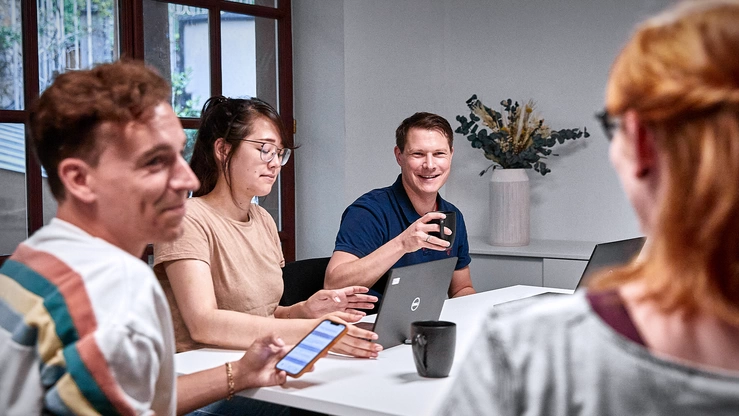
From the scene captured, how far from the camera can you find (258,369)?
1.61 m

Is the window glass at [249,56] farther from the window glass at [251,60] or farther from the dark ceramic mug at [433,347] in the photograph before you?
the dark ceramic mug at [433,347]

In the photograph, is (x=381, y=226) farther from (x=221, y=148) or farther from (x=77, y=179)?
(x=77, y=179)

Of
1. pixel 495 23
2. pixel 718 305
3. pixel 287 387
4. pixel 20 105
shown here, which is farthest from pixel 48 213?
pixel 718 305

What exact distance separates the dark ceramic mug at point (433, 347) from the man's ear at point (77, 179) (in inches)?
28.5

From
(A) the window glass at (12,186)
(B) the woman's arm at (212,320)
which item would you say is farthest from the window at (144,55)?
(B) the woman's arm at (212,320)

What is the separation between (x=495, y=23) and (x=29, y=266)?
12.5 feet

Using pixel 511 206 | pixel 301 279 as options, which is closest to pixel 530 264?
pixel 511 206

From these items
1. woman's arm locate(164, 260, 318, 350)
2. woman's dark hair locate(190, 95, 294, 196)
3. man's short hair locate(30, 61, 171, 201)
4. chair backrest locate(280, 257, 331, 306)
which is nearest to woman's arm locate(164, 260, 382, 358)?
woman's arm locate(164, 260, 318, 350)

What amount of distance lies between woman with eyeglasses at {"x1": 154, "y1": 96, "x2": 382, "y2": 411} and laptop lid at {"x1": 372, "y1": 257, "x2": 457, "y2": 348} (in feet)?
0.41

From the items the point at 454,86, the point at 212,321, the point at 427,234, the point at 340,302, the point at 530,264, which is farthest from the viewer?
the point at 454,86

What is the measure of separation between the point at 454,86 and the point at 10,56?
243 cm

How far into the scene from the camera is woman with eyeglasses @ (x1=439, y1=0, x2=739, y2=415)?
1.95 feet

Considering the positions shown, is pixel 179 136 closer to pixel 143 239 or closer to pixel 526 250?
pixel 143 239

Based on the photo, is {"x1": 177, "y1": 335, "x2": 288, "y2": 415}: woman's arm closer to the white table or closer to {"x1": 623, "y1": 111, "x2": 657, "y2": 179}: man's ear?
the white table
